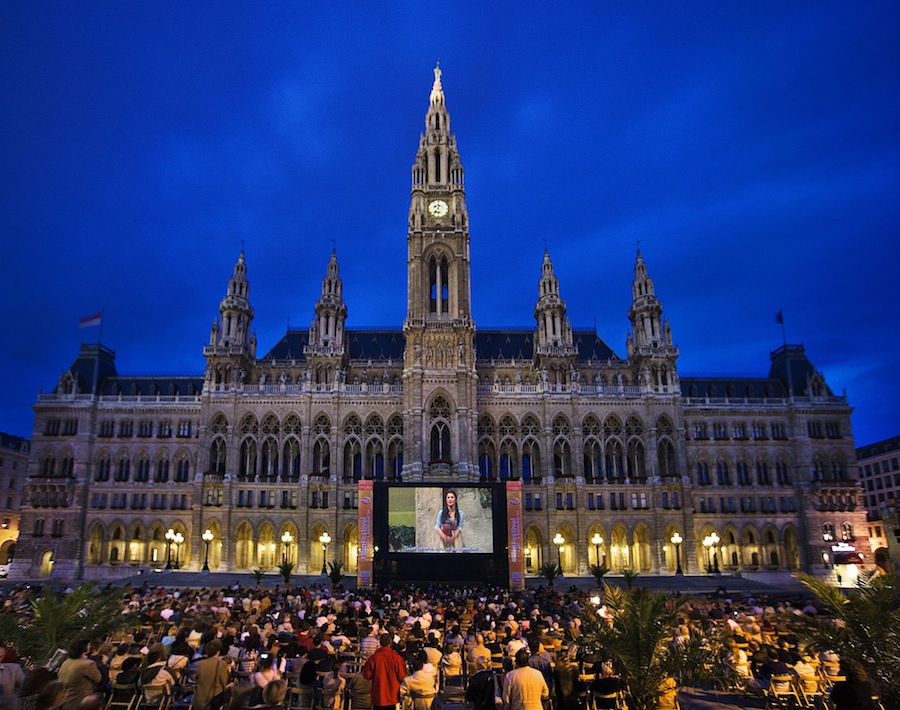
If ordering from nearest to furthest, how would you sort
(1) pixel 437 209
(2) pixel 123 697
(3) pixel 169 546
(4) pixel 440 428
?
(2) pixel 123 697 → (4) pixel 440 428 → (3) pixel 169 546 → (1) pixel 437 209

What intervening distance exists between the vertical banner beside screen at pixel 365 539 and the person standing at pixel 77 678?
1496 inches

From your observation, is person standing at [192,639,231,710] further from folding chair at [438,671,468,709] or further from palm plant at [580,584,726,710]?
palm plant at [580,584,726,710]

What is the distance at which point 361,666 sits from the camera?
664 inches

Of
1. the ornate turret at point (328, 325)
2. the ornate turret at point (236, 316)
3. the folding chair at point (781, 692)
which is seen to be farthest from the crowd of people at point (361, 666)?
the ornate turret at point (236, 316)

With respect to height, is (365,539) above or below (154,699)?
above

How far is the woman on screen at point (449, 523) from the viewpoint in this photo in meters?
49.4

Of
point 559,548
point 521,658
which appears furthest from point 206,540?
point 521,658

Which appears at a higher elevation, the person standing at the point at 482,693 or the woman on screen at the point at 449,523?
the woman on screen at the point at 449,523

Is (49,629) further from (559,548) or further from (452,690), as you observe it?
(559,548)

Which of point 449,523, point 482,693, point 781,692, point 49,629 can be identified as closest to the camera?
point 482,693

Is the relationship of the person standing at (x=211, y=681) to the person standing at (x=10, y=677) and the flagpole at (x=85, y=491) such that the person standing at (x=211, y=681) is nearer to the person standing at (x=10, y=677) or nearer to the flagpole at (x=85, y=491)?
the person standing at (x=10, y=677)

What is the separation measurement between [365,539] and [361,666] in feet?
113

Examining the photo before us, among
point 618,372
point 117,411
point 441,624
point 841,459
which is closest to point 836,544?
point 841,459

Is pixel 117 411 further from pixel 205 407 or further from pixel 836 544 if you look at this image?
pixel 836 544
